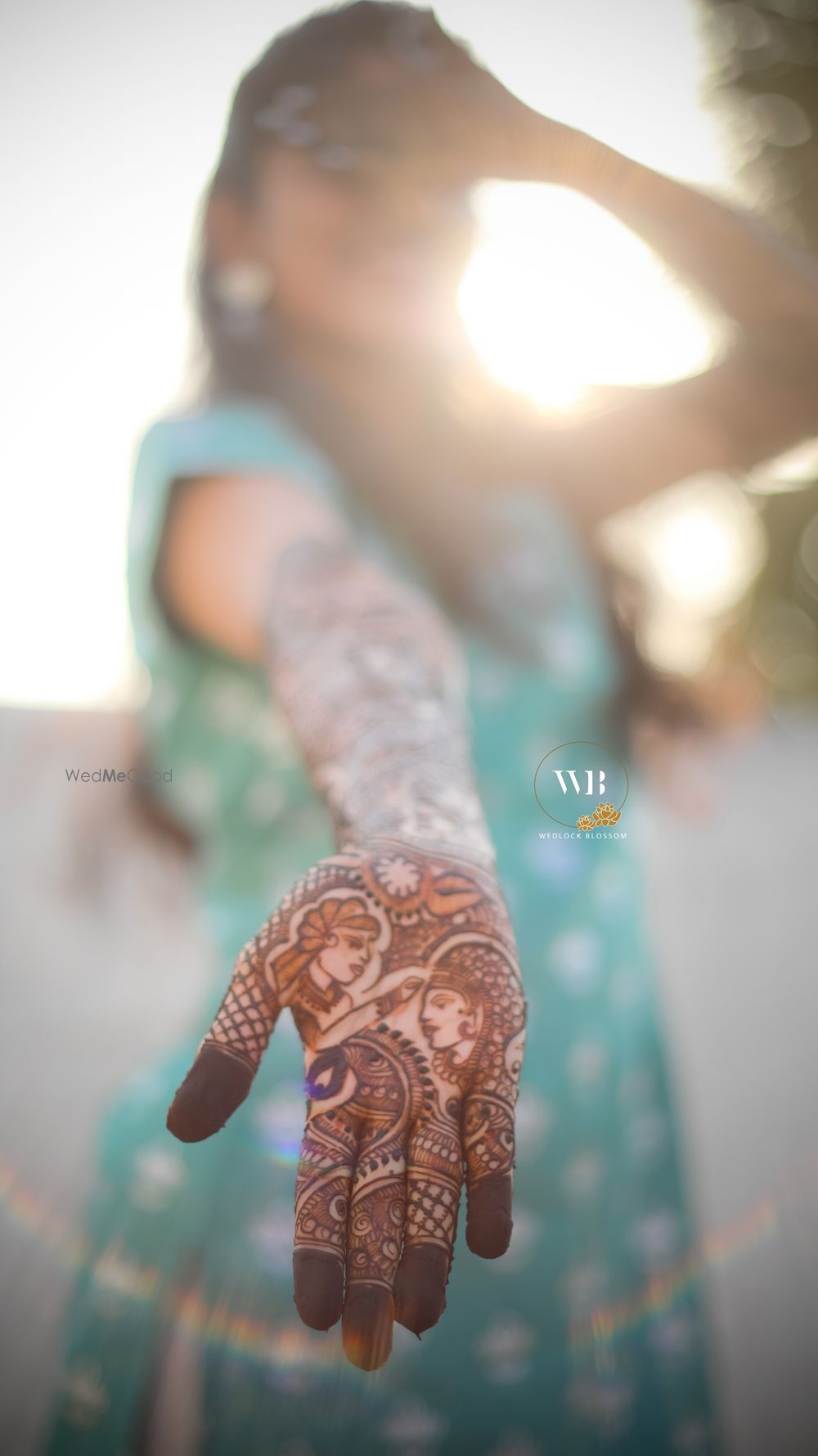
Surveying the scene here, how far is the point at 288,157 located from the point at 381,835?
0.86m

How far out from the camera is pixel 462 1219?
72 cm

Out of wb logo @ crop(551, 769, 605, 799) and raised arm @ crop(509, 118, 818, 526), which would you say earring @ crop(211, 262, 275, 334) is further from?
wb logo @ crop(551, 769, 605, 799)

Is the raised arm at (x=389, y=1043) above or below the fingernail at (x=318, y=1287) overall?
above

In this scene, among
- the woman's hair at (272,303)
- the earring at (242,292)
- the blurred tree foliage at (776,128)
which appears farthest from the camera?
the blurred tree foliage at (776,128)

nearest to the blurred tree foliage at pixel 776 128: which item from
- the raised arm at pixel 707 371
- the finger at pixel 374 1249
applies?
the raised arm at pixel 707 371

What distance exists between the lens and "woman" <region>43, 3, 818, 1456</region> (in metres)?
0.35

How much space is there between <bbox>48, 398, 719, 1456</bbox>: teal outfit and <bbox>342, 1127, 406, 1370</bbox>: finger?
0.93 ft

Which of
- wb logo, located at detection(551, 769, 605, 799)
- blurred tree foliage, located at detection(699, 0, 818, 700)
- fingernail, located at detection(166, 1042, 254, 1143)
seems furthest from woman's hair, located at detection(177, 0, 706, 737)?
blurred tree foliage, located at detection(699, 0, 818, 700)

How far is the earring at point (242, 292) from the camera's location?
94 cm

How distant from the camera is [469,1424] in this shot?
66cm

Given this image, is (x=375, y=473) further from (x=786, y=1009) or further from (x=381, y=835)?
(x=786, y=1009)

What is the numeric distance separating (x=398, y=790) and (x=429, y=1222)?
0.21m

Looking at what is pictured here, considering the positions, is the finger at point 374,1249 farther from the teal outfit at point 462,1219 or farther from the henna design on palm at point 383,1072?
the teal outfit at point 462,1219

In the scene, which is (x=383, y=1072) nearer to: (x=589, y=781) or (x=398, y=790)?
(x=398, y=790)
